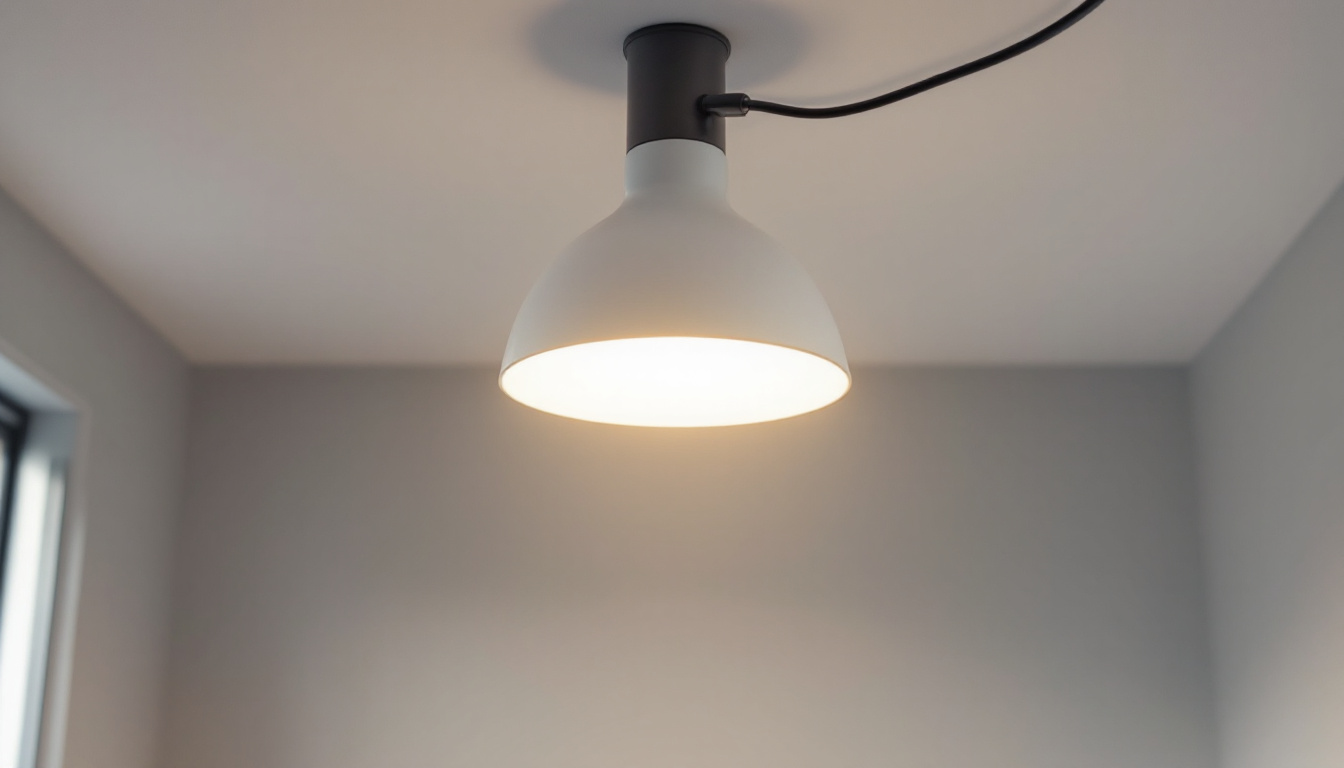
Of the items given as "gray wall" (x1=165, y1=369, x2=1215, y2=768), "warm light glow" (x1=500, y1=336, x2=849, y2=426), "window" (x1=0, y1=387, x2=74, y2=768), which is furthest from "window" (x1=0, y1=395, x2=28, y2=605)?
"warm light glow" (x1=500, y1=336, x2=849, y2=426)

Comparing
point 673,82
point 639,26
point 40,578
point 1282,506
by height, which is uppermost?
point 639,26

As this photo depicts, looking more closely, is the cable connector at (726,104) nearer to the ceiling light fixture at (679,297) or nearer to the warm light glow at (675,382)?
the ceiling light fixture at (679,297)

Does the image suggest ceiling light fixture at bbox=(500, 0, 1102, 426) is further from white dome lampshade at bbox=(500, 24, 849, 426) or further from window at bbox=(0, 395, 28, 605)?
window at bbox=(0, 395, 28, 605)

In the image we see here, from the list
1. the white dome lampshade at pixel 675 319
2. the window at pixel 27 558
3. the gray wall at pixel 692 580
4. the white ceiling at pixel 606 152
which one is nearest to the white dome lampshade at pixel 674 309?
the white dome lampshade at pixel 675 319

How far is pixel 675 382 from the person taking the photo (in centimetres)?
135

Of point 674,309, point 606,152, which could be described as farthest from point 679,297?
point 606,152

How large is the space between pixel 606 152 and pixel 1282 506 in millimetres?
1434

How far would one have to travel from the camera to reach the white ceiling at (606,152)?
1.59 meters

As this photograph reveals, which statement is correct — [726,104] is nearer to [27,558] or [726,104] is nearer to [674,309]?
[674,309]

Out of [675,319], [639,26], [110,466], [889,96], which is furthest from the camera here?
[110,466]

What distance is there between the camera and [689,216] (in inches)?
46.0

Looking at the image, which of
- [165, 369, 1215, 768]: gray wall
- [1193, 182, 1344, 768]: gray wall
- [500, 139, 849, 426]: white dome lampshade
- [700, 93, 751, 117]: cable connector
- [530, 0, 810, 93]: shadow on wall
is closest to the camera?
[500, 139, 849, 426]: white dome lampshade

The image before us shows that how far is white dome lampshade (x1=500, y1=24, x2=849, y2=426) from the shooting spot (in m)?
1.09

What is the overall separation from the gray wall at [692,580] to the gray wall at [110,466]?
12 centimetres
